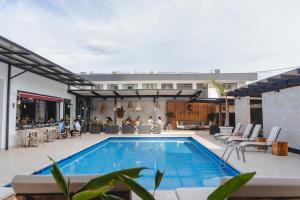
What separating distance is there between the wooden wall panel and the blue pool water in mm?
10419

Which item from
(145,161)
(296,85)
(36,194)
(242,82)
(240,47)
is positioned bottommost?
(145,161)

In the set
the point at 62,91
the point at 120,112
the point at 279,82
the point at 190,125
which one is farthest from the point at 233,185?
the point at 120,112

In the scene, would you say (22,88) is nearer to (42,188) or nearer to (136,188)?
(42,188)

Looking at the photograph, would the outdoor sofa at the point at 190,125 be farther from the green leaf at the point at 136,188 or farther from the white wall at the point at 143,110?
the green leaf at the point at 136,188

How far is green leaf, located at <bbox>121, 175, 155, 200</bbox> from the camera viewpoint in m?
1.00

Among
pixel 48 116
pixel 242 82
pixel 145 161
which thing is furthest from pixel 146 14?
pixel 242 82

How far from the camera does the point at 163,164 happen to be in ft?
29.6

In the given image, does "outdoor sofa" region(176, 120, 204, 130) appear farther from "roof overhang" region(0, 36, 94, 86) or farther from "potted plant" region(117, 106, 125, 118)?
"roof overhang" region(0, 36, 94, 86)

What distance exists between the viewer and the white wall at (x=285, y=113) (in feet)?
31.7

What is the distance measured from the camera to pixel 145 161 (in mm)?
9617

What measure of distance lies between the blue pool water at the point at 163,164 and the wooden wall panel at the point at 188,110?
34.2ft

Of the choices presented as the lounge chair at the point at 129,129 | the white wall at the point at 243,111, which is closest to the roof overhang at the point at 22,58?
the lounge chair at the point at 129,129

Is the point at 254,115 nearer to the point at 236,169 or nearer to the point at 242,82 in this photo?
the point at 242,82

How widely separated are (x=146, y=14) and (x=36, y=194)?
405 inches
